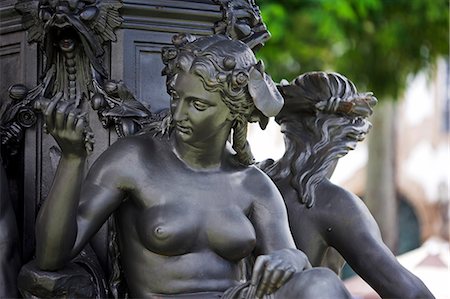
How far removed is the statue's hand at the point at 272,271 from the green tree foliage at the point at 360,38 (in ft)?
23.8

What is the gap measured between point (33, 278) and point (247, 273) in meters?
0.81

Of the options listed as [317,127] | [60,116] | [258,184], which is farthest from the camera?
[317,127]

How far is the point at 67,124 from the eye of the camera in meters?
4.30

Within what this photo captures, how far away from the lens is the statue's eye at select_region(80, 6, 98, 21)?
513 cm

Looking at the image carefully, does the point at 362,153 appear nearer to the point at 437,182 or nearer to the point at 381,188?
the point at 437,182

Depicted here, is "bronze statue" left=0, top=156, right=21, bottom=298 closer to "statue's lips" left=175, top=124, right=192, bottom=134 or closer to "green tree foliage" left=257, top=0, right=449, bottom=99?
"statue's lips" left=175, top=124, right=192, bottom=134

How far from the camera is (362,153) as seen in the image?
2617 cm

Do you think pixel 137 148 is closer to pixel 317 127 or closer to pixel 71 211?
pixel 71 211

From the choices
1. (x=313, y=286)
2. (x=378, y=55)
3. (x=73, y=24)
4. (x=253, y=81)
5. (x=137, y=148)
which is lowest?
(x=313, y=286)

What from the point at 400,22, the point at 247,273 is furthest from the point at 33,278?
the point at 400,22

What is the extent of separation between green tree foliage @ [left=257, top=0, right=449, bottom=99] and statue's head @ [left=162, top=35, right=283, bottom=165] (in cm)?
688

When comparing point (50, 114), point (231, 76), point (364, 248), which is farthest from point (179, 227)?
point (364, 248)

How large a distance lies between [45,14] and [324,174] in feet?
4.22

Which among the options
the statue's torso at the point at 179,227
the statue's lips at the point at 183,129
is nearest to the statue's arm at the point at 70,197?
the statue's torso at the point at 179,227
